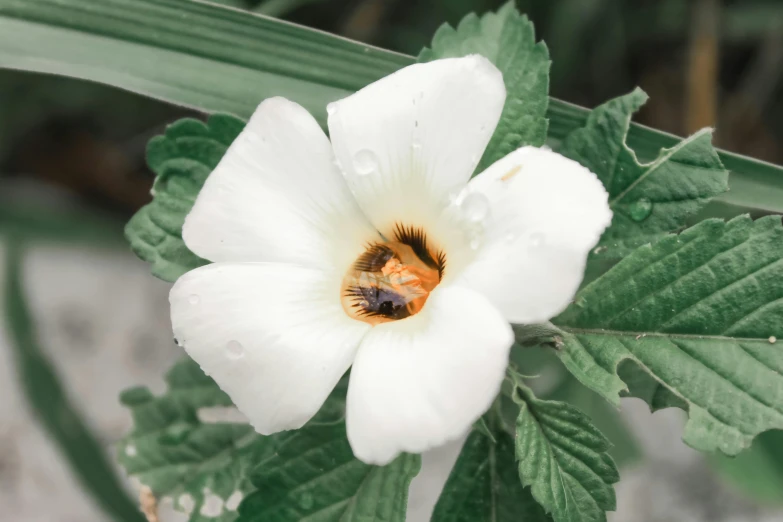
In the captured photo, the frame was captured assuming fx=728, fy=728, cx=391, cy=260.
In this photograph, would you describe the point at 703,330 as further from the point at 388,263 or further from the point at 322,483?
the point at 322,483

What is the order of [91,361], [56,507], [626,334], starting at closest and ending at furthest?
[626,334], [56,507], [91,361]

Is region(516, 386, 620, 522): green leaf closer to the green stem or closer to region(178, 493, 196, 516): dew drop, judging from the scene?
region(178, 493, 196, 516): dew drop

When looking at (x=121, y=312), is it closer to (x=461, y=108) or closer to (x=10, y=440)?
(x=10, y=440)

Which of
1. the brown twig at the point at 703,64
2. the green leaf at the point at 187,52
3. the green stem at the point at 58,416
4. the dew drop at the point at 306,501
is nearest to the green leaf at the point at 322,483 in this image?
the dew drop at the point at 306,501

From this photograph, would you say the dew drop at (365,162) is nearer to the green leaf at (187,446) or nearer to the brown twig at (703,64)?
the green leaf at (187,446)

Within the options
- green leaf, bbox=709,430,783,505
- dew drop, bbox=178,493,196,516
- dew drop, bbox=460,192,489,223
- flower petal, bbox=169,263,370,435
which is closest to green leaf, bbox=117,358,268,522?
dew drop, bbox=178,493,196,516

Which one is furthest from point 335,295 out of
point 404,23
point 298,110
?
point 404,23
